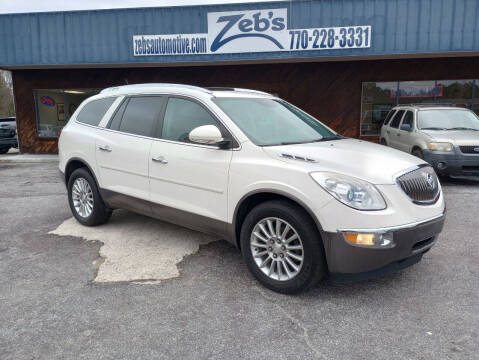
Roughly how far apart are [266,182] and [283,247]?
1.88 feet

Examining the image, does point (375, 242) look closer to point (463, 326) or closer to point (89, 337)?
point (463, 326)

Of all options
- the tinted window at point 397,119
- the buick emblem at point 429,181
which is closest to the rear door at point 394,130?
the tinted window at point 397,119

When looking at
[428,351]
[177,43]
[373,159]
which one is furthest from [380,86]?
[428,351]

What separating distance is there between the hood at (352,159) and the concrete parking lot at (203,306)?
1078 millimetres

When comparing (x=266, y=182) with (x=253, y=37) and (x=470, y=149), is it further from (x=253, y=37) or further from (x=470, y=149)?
(x=253, y=37)

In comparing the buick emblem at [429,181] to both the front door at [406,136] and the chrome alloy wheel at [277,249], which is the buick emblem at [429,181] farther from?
the front door at [406,136]

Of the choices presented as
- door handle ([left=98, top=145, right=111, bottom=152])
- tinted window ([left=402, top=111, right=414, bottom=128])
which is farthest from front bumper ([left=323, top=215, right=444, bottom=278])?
tinted window ([left=402, top=111, right=414, bottom=128])

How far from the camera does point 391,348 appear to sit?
8.90 ft

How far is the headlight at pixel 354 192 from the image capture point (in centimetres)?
307

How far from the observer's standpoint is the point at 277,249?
11.3ft

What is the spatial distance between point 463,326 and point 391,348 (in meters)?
0.68

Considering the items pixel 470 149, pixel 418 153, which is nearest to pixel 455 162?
pixel 470 149

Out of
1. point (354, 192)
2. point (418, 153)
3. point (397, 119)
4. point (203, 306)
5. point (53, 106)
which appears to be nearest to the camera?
point (354, 192)

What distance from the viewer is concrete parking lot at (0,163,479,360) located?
2736mm
